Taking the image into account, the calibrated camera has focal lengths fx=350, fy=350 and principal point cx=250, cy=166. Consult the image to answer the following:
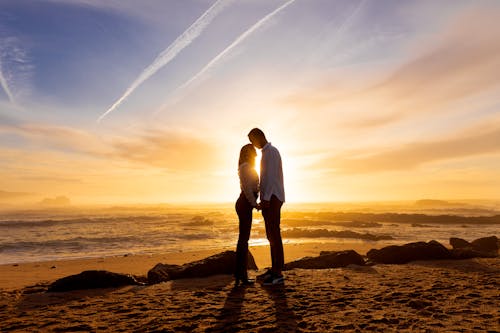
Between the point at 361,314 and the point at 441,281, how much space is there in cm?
288

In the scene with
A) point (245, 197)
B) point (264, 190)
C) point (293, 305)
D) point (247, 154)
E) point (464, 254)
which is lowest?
point (464, 254)

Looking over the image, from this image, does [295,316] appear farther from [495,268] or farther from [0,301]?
[495,268]

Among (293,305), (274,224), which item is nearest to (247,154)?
(274,224)

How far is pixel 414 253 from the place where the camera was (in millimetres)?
9766

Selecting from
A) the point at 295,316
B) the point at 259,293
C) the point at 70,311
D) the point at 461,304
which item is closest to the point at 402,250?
the point at 461,304

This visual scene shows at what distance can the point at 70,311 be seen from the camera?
5.33 metres

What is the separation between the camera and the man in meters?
6.23

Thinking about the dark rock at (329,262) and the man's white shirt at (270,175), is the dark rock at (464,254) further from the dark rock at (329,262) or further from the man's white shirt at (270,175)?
the man's white shirt at (270,175)

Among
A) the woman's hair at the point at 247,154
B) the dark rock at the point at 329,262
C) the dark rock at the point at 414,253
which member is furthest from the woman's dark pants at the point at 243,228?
the dark rock at the point at 414,253

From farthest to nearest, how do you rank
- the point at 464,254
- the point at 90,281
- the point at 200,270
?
the point at 464,254, the point at 200,270, the point at 90,281

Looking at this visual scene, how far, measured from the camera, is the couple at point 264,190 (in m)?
6.18

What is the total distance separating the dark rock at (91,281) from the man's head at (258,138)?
411 cm

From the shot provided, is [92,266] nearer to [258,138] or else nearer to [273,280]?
[273,280]

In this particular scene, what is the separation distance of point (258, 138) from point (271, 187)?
0.92 meters
